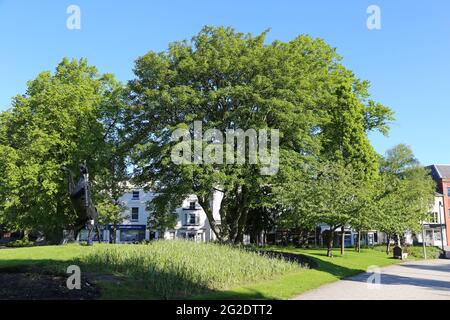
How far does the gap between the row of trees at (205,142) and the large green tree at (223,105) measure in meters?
0.10

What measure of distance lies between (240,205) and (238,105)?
27.2ft

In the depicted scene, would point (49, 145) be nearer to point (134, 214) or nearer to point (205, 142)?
point (205, 142)

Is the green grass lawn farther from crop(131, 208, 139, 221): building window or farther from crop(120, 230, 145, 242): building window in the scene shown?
crop(131, 208, 139, 221): building window

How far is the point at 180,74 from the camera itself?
110ft

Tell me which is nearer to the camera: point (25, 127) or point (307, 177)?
point (307, 177)

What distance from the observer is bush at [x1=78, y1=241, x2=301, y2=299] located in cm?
1398

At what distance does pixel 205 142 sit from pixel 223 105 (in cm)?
399

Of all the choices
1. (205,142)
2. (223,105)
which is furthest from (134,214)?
(205,142)

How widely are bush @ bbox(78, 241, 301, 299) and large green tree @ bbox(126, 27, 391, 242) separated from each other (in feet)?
32.7

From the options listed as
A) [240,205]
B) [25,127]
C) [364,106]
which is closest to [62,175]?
[25,127]

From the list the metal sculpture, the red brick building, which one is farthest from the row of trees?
the red brick building

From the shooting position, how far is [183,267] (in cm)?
1562
